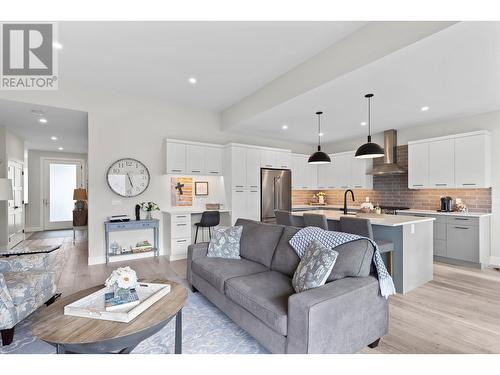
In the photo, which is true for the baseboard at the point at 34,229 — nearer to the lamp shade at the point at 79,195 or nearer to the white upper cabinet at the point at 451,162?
the lamp shade at the point at 79,195

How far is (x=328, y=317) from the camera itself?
1703 millimetres

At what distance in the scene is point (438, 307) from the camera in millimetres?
2803

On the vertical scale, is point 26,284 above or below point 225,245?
below

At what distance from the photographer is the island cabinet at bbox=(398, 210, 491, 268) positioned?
422 centimetres

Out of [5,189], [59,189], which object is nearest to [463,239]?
[5,189]

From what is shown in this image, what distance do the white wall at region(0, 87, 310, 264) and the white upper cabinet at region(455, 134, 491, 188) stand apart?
513cm

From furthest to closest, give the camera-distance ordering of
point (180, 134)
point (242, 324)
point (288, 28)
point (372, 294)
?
point (180, 134) < point (288, 28) < point (242, 324) < point (372, 294)

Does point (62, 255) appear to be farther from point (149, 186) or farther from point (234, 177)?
point (234, 177)

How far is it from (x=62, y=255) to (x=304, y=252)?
5.17 metres

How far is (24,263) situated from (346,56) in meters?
4.32

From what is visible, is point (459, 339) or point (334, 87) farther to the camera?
point (334, 87)

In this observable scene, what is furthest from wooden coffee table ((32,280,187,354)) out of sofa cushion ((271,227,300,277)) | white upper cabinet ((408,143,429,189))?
white upper cabinet ((408,143,429,189))

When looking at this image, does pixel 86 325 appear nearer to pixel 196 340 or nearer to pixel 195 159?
pixel 196 340

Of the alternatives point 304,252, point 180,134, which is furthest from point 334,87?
point 180,134
